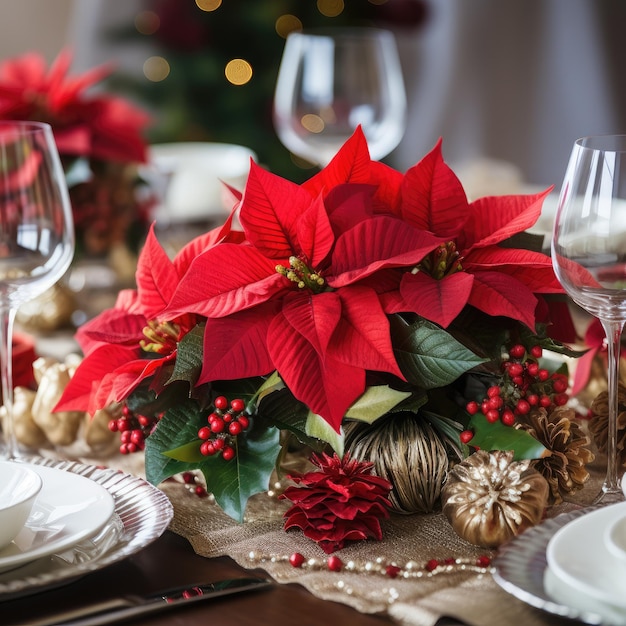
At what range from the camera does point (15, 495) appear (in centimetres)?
55

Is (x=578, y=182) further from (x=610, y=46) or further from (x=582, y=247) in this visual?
(x=610, y=46)

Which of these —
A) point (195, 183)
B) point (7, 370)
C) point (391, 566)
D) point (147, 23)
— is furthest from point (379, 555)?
point (147, 23)

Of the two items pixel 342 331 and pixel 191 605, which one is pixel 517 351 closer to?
pixel 342 331

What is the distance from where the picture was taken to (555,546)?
1.51 ft

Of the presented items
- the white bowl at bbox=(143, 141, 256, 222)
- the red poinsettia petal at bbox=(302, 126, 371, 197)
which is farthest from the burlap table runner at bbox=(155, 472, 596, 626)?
the white bowl at bbox=(143, 141, 256, 222)

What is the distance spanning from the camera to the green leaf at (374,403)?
0.57m

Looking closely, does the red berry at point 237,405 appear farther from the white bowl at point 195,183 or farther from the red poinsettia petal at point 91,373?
the white bowl at point 195,183

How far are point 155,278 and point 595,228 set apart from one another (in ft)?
0.94

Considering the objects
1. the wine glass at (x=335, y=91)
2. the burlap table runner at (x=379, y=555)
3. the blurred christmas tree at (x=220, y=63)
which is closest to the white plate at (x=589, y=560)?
the burlap table runner at (x=379, y=555)

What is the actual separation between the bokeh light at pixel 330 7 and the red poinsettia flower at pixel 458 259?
2.29 metres

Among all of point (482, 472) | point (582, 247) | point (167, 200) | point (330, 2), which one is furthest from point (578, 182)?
point (330, 2)

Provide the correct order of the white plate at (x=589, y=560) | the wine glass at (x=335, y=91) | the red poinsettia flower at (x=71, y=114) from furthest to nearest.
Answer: the wine glass at (x=335, y=91) < the red poinsettia flower at (x=71, y=114) < the white plate at (x=589, y=560)

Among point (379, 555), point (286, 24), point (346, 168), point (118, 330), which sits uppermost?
point (286, 24)

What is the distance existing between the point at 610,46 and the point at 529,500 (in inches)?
99.7
